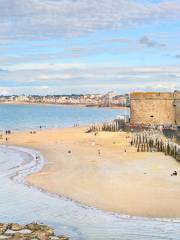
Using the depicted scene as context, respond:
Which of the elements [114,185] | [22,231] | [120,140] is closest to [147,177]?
[114,185]

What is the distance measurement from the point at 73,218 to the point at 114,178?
892 cm

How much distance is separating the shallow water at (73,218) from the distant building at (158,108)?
29.8 meters

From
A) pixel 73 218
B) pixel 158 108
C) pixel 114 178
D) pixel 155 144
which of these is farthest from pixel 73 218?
pixel 158 108

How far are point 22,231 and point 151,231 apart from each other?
4766mm

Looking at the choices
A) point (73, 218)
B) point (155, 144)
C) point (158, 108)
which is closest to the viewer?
point (73, 218)

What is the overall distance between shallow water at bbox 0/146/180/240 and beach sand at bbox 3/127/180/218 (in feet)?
3.05

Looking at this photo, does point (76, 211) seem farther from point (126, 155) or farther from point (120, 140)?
point (120, 140)

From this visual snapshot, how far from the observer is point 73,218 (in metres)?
21.1

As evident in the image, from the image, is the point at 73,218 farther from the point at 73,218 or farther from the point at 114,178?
the point at 114,178

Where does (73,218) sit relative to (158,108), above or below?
below

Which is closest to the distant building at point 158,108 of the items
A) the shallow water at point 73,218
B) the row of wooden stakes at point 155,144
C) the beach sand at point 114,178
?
the row of wooden stakes at point 155,144

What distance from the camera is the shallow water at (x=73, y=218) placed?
738 inches

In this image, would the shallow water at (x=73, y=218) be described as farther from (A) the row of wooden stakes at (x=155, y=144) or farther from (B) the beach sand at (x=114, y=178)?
(A) the row of wooden stakes at (x=155, y=144)

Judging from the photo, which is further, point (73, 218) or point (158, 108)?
point (158, 108)
